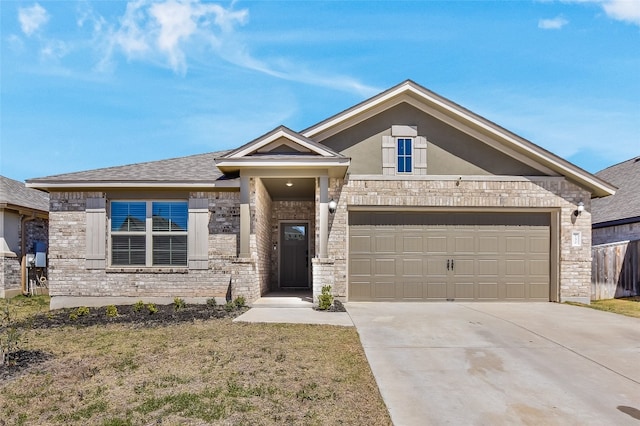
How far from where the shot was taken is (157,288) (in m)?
11.4

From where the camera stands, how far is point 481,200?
1179 centimetres

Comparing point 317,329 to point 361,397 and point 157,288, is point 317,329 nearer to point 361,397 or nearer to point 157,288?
point 361,397

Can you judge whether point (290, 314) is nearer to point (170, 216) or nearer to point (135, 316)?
point (135, 316)

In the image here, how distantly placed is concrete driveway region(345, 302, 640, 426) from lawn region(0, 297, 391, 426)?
47 centimetres

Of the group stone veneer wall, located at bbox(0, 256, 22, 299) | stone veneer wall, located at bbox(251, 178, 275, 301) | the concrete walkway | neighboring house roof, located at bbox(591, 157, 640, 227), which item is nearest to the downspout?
stone veneer wall, located at bbox(0, 256, 22, 299)

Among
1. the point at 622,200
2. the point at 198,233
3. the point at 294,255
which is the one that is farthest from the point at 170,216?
the point at 622,200

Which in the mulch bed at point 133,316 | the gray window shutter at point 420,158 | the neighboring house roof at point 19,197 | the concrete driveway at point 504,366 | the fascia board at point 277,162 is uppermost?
the gray window shutter at point 420,158

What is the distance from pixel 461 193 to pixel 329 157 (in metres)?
4.00

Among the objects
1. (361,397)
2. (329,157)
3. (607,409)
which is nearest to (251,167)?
(329,157)

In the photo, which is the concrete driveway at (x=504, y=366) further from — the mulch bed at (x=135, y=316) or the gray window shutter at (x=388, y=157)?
the gray window shutter at (x=388, y=157)

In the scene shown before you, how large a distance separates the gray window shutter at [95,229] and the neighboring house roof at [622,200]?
1703 centimetres

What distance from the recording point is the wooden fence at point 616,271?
13797 mm

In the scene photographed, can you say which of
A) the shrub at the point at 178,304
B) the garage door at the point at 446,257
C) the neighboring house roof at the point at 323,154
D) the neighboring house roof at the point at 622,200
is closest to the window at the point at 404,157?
the neighboring house roof at the point at 323,154

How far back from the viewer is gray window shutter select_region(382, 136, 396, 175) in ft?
38.7
